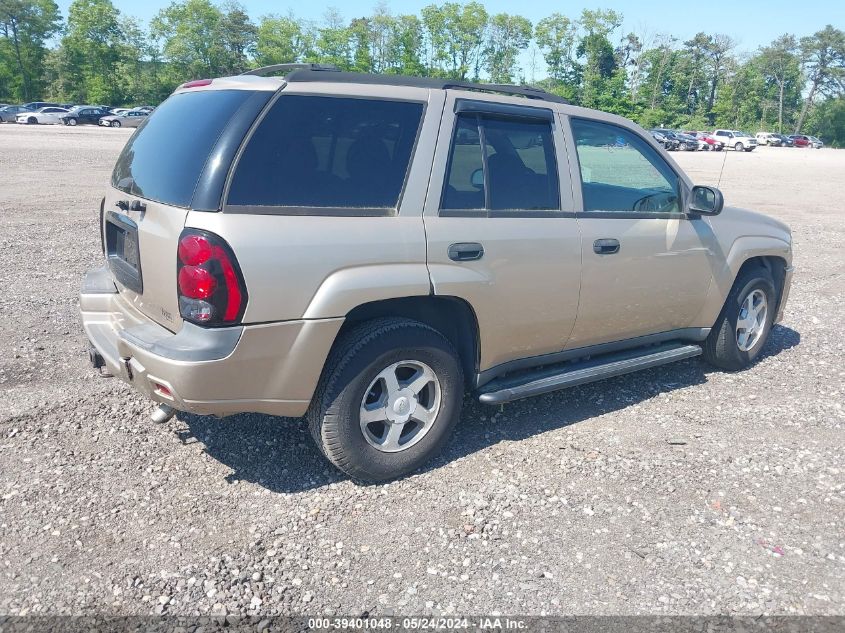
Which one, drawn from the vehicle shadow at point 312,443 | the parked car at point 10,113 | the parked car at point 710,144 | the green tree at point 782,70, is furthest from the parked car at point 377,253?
the green tree at point 782,70

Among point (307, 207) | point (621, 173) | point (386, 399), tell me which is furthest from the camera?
point (621, 173)

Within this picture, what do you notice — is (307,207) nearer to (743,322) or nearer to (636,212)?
(636,212)

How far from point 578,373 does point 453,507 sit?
129cm

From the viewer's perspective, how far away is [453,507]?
3512 millimetres

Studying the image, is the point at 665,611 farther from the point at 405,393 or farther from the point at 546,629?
the point at 405,393

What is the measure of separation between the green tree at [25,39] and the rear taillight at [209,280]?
85.9 m

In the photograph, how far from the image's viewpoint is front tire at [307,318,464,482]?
3.40 metres

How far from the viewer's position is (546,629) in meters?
2.69

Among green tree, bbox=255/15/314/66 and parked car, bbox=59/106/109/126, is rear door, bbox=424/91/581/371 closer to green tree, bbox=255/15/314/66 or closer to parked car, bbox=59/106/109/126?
parked car, bbox=59/106/109/126

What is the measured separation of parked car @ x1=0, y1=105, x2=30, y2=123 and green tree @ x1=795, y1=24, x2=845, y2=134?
103932 mm

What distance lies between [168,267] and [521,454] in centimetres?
227

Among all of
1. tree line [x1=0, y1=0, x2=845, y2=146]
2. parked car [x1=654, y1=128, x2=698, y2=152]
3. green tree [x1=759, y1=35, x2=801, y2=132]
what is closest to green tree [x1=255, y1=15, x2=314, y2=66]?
tree line [x1=0, y1=0, x2=845, y2=146]

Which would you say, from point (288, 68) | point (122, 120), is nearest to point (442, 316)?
point (288, 68)

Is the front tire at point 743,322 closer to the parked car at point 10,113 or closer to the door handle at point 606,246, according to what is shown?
the door handle at point 606,246
